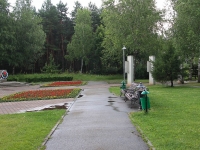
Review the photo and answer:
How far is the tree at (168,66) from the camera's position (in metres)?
22.2

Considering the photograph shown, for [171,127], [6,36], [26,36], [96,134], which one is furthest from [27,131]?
[26,36]

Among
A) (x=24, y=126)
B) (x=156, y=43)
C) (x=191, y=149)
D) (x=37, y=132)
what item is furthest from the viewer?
(x=156, y=43)

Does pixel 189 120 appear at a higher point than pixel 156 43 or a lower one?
lower

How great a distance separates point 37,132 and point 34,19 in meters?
46.2

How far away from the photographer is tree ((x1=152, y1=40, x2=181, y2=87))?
2219cm

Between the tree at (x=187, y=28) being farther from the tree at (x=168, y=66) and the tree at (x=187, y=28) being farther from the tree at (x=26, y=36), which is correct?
the tree at (x=26, y=36)

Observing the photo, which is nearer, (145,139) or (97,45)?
(145,139)

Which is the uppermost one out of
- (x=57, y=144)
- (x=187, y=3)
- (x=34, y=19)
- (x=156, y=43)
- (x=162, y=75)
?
(x=34, y=19)

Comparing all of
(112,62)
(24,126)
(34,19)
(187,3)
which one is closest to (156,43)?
(187,3)

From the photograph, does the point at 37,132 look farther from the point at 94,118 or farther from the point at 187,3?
the point at 187,3

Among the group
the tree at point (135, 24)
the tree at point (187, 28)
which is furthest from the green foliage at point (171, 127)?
the tree at point (135, 24)

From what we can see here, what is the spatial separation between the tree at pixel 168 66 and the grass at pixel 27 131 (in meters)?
13.4

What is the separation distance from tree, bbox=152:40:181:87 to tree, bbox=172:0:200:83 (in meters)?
1.67

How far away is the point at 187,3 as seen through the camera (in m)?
23.6
